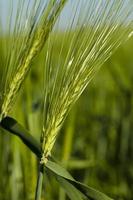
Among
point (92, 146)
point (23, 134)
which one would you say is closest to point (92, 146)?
point (92, 146)

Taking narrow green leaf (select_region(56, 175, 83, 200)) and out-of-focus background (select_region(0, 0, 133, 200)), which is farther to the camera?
out-of-focus background (select_region(0, 0, 133, 200))

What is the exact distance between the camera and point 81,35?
27.4 inches

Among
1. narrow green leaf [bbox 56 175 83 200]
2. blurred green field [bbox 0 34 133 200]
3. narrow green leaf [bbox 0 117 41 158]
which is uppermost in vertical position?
Answer: narrow green leaf [bbox 0 117 41 158]

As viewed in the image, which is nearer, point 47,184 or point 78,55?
point 78,55

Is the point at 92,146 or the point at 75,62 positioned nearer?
the point at 75,62

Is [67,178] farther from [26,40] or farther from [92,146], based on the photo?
[92,146]

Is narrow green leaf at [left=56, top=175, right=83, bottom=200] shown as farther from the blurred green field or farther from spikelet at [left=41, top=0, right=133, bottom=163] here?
the blurred green field

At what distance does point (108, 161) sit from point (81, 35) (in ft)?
5.66

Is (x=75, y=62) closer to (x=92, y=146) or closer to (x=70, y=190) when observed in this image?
(x=70, y=190)

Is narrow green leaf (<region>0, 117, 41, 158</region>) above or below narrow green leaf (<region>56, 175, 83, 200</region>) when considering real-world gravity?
above

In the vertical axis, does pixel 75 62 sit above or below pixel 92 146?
above

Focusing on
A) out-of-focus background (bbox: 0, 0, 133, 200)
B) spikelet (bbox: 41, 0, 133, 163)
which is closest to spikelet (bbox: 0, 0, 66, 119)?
spikelet (bbox: 41, 0, 133, 163)

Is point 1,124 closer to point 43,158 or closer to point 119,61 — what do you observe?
point 43,158

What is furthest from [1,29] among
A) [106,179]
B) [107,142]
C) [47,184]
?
[107,142]
